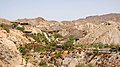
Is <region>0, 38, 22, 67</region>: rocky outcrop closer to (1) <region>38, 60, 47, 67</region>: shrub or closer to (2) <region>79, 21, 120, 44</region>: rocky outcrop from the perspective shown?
(1) <region>38, 60, 47, 67</region>: shrub

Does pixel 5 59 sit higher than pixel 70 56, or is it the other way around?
pixel 5 59

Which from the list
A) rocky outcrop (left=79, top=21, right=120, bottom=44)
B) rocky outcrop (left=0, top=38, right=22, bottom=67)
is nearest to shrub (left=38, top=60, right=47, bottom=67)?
rocky outcrop (left=79, top=21, right=120, bottom=44)

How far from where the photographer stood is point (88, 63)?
4503cm

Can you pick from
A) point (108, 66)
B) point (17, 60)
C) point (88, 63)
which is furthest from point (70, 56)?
point (17, 60)

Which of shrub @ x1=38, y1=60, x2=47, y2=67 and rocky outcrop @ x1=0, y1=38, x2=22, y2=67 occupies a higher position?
rocky outcrop @ x1=0, y1=38, x2=22, y2=67

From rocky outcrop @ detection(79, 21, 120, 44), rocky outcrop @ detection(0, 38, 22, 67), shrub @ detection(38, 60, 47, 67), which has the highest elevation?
rocky outcrop @ detection(0, 38, 22, 67)

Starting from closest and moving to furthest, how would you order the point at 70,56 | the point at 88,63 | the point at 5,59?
the point at 5,59 → the point at 88,63 → the point at 70,56

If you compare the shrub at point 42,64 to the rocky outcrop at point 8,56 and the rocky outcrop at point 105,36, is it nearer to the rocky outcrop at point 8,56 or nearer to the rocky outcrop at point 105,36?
the rocky outcrop at point 105,36

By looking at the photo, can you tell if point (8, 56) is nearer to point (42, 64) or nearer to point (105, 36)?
point (42, 64)

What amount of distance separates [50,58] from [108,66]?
11.5m

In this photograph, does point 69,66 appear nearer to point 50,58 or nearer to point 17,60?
point 50,58

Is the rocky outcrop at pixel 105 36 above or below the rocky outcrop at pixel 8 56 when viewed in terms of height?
below

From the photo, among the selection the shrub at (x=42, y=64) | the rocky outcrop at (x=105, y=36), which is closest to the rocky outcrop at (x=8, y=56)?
the shrub at (x=42, y=64)

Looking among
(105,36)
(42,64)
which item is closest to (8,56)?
(42,64)
